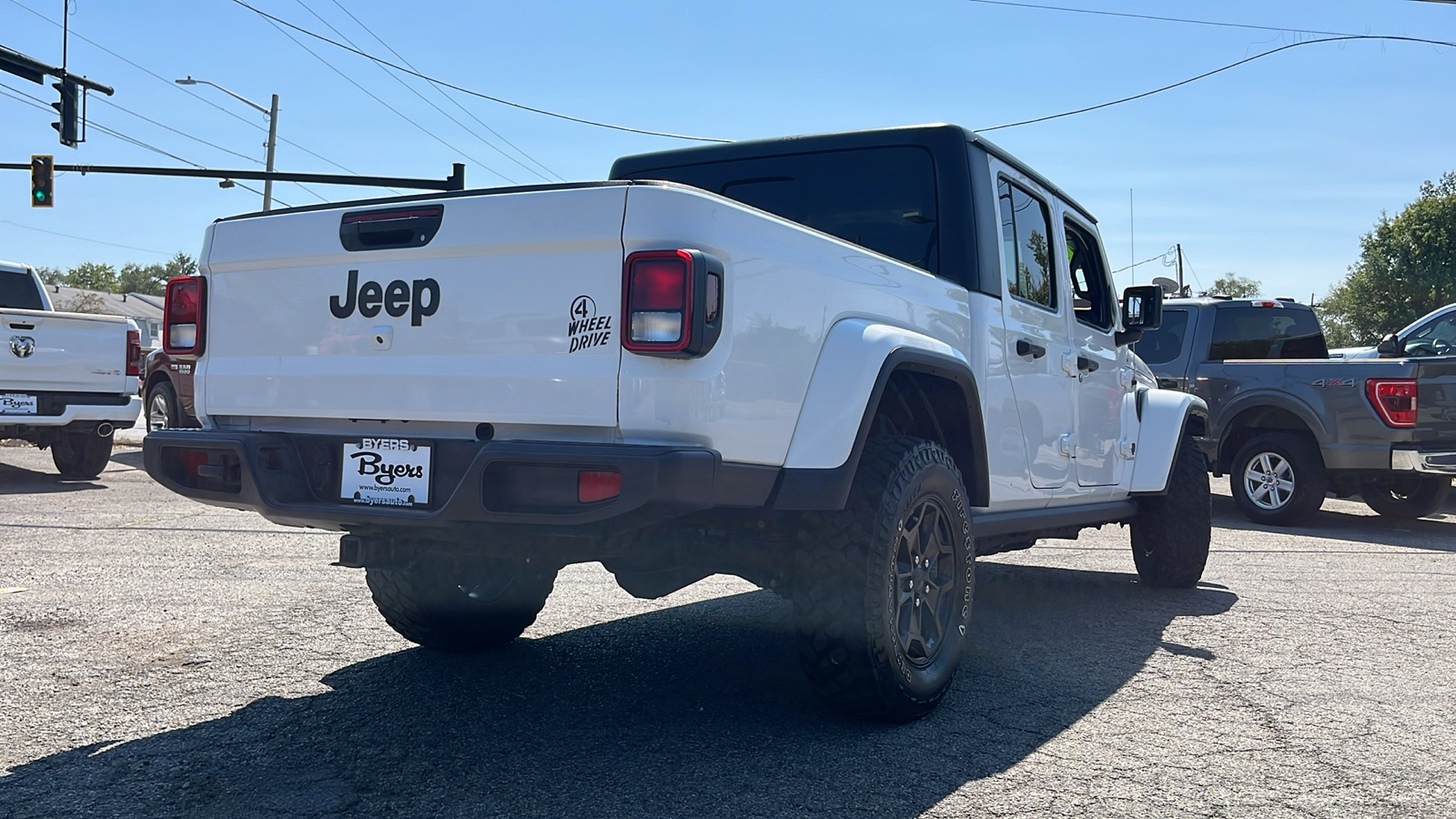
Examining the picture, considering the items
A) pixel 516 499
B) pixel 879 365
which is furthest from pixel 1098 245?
pixel 516 499

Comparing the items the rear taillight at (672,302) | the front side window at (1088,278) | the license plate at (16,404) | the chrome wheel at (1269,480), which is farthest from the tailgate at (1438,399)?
the license plate at (16,404)

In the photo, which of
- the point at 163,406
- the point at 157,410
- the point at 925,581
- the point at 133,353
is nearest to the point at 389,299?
the point at 925,581

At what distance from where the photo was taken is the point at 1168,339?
11492mm

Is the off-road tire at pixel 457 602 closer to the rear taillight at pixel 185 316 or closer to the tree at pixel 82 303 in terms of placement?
the rear taillight at pixel 185 316

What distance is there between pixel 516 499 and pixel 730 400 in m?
0.62

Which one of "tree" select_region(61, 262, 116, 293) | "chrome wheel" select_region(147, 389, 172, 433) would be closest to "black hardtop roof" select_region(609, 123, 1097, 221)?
"chrome wheel" select_region(147, 389, 172, 433)

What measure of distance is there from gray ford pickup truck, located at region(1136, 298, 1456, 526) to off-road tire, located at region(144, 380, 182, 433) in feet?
37.7

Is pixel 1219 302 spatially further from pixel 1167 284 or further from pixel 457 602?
pixel 457 602

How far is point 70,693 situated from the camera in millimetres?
4086

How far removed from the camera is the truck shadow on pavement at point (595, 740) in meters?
3.15

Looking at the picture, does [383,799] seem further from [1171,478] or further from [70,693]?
[1171,478]

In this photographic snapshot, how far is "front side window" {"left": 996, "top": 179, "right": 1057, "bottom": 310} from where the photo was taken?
5086 millimetres

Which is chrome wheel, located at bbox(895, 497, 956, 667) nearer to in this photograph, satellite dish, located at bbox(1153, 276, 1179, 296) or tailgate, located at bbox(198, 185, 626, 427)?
tailgate, located at bbox(198, 185, 626, 427)

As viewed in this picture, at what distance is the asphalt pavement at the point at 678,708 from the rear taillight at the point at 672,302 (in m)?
1.17
